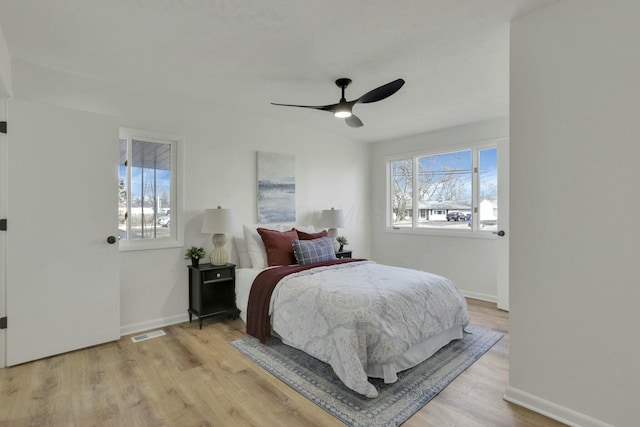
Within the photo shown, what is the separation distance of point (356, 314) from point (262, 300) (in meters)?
1.11

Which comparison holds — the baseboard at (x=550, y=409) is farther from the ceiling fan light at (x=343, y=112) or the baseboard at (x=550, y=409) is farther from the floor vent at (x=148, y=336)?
the floor vent at (x=148, y=336)

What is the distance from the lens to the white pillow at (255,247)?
3707 millimetres

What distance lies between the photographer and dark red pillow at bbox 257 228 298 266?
3629 mm

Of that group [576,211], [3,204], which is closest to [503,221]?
[576,211]

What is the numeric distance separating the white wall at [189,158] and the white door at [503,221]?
98.0 inches

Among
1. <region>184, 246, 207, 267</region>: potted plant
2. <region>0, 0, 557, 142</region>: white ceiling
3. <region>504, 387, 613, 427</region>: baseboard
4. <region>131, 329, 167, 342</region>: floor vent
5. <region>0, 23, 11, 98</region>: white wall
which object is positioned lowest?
<region>131, 329, 167, 342</region>: floor vent

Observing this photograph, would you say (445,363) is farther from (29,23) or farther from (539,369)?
(29,23)

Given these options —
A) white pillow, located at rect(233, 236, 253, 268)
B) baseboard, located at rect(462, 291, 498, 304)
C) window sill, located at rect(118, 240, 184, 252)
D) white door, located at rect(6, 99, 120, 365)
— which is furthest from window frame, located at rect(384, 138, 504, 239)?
white door, located at rect(6, 99, 120, 365)

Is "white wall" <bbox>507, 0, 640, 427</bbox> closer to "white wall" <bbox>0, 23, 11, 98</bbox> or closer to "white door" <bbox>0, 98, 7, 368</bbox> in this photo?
"white wall" <bbox>0, 23, 11, 98</bbox>

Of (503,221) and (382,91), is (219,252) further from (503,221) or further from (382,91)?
(503,221)

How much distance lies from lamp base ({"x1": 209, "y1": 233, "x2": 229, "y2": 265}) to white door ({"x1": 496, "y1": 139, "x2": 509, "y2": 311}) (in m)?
3.44

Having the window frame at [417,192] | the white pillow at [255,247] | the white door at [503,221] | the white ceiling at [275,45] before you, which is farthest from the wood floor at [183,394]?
the white ceiling at [275,45]

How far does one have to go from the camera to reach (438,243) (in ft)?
16.2

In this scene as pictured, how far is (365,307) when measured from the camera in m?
2.29
